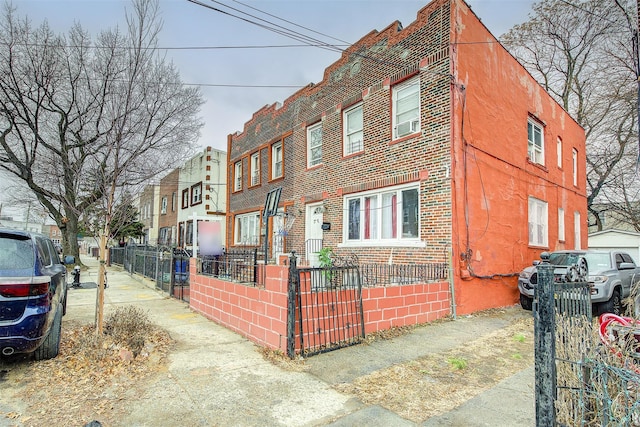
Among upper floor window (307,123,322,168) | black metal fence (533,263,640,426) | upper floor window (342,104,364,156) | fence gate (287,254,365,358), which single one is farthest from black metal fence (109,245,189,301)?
black metal fence (533,263,640,426)

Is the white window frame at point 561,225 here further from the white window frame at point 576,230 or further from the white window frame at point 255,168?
the white window frame at point 255,168

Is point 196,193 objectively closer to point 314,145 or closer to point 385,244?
point 314,145

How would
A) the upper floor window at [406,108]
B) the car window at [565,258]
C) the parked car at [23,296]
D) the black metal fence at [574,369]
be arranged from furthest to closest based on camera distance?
the upper floor window at [406,108]
the car window at [565,258]
the parked car at [23,296]
the black metal fence at [574,369]

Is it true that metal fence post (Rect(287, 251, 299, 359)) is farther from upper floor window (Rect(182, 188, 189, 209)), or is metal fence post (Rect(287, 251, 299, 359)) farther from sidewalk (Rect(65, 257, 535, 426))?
upper floor window (Rect(182, 188, 189, 209))

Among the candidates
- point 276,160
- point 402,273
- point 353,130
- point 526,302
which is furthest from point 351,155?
point 526,302

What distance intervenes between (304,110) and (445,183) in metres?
6.93

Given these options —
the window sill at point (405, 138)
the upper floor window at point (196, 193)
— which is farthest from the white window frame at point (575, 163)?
the upper floor window at point (196, 193)

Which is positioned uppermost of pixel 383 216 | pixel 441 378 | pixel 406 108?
pixel 406 108

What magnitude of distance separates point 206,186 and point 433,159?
1650cm

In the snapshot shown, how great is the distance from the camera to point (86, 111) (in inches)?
320

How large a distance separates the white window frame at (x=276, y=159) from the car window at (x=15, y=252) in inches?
416

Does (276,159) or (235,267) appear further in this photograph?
(276,159)

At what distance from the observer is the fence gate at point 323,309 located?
5.14 meters

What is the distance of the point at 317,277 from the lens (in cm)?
549
